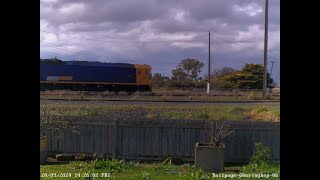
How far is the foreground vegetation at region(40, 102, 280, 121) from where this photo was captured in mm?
6535

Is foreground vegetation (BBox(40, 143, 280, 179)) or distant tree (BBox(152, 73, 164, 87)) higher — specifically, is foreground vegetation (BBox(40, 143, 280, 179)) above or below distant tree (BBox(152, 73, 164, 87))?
below

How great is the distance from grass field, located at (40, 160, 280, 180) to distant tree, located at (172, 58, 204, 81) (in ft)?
4.53

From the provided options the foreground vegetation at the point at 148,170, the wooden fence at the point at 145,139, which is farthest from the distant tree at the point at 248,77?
the foreground vegetation at the point at 148,170

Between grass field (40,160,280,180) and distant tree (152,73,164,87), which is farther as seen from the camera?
distant tree (152,73,164,87)

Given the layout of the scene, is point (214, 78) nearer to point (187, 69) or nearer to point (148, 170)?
point (187, 69)

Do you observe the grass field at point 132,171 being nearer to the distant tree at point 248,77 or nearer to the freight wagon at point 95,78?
the distant tree at point 248,77

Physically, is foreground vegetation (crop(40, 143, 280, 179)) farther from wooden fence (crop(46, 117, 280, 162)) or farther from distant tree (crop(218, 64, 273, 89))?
distant tree (crop(218, 64, 273, 89))

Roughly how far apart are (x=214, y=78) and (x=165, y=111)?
150cm

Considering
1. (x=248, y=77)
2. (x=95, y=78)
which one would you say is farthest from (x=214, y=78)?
(x=95, y=78)

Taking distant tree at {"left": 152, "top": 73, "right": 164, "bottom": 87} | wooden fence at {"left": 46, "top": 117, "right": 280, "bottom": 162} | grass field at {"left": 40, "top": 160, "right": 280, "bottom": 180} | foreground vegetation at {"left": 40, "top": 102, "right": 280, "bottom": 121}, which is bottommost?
grass field at {"left": 40, "top": 160, "right": 280, "bottom": 180}

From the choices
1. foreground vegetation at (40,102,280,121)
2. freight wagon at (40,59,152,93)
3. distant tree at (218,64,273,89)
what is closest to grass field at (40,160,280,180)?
foreground vegetation at (40,102,280,121)

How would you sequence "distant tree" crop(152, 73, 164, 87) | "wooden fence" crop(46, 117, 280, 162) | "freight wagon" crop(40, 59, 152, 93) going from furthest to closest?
"freight wagon" crop(40, 59, 152, 93) < "wooden fence" crop(46, 117, 280, 162) < "distant tree" crop(152, 73, 164, 87)

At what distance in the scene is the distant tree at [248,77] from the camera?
5.38 meters
